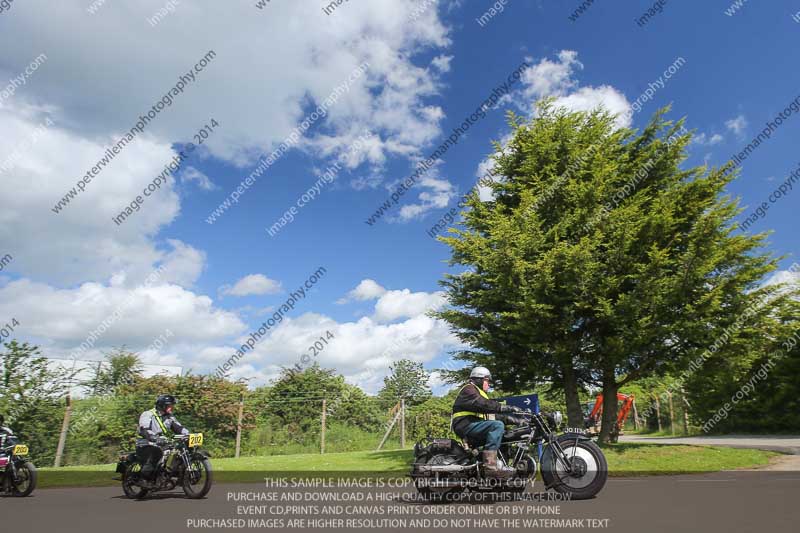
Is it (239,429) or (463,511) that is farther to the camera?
(239,429)

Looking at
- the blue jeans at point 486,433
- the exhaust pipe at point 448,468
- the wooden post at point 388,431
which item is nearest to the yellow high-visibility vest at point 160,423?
the exhaust pipe at point 448,468

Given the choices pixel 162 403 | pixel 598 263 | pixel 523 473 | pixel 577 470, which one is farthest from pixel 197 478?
pixel 598 263

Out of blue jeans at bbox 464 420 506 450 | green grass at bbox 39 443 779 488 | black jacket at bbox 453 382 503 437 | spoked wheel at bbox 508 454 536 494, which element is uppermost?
black jacket at bbox 453 382 503 437

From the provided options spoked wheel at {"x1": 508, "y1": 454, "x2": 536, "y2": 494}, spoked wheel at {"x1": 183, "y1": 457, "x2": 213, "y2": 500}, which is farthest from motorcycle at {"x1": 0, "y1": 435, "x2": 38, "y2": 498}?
spoked wheel at {"x1": 508, "y1": 454, "x2": 536, "y2": 494}

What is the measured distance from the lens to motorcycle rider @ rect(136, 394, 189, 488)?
27.5 ft

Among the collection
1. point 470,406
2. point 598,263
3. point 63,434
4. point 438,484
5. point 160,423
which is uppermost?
point 598,263

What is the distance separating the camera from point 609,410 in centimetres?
1563

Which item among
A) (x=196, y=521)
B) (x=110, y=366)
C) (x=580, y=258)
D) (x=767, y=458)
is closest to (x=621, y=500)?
(x=196, y=521)

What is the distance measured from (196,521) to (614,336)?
37.7ft

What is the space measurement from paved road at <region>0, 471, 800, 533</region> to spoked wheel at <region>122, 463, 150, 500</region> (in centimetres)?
31

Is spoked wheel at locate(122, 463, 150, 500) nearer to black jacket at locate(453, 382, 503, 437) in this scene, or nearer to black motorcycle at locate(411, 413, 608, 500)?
black motorcycle at locate(411, 413, 608, 500)

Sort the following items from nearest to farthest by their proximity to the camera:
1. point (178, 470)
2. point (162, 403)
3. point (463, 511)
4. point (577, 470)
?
point (463, 511)
point (577, 470)
point (178, 470)
point (162, 403)

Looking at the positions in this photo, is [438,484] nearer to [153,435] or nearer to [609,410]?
[153,435]

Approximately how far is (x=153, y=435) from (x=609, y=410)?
42.6 feet
